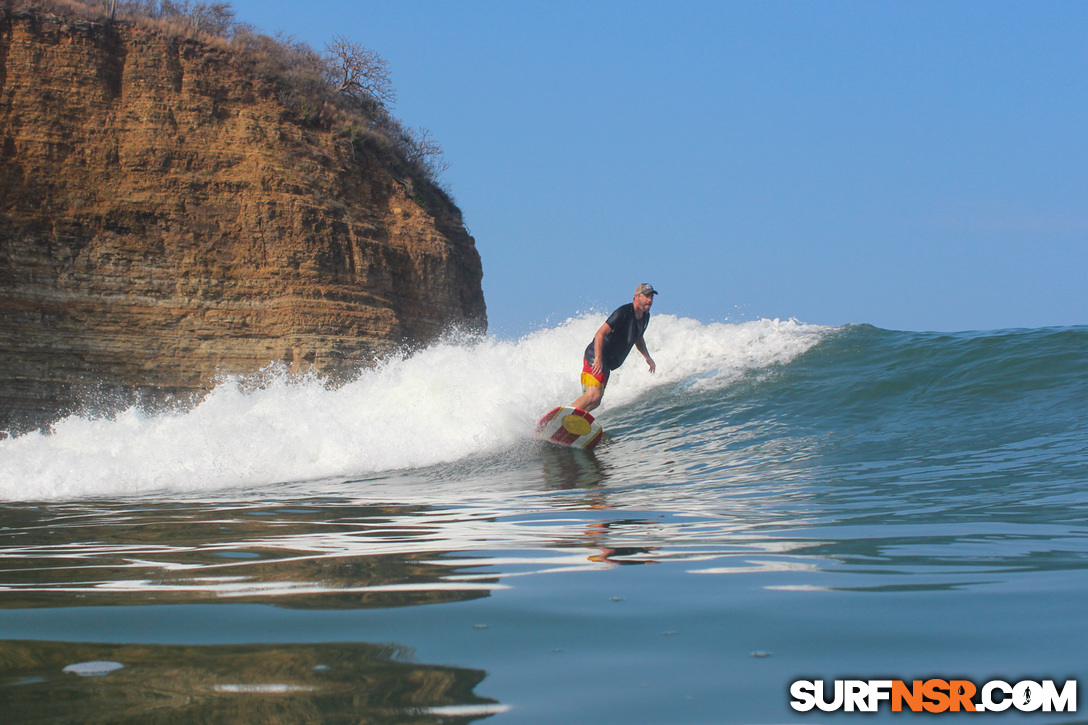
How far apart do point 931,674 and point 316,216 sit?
17.7m

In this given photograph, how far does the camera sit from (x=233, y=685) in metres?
1.51

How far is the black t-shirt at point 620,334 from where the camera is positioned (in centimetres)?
899

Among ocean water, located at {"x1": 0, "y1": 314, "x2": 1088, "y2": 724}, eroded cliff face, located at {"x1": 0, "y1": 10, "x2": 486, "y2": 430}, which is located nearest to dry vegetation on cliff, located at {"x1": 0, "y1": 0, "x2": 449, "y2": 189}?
eroded cliff face, located at {"x1": 0, "y1": 10, "x2": 486, "y2": 430}

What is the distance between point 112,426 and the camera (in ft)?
46.8

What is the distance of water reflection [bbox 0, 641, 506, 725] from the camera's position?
1371mm

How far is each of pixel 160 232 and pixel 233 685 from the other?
692 inches

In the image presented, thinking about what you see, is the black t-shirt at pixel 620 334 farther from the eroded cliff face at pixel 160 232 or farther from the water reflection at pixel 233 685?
the eroded cliff face at pixel 160 232

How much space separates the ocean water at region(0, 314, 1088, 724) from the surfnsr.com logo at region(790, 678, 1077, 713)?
3 cm

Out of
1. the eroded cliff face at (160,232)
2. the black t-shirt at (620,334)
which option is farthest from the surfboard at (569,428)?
the eroded cliff face at (160,232)

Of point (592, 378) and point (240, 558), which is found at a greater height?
point (592, 378)

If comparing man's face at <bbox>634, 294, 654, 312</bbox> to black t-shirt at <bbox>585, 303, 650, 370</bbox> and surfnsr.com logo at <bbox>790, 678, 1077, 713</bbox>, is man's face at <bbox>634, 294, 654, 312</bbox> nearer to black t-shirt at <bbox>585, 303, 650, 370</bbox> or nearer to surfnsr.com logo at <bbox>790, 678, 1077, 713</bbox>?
black t-shirt at <bbox>585, 303, 650, 370</bbox>

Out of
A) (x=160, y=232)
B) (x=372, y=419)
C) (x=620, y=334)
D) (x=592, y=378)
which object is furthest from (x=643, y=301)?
(x=160, y=232)

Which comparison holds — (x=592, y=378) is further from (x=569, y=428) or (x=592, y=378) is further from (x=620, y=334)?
(x=569, y=428)

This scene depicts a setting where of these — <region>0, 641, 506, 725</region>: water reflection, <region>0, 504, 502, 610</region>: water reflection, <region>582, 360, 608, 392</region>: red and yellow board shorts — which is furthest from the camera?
<region>582, 360, 608, 392</region>: red and yellow board shorts
